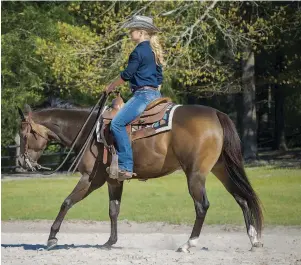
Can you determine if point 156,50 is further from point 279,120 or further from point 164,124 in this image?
point 279,120

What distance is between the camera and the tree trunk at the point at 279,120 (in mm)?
32594

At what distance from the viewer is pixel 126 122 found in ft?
32.9

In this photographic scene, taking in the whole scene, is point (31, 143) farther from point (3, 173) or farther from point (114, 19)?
point (3, 173)

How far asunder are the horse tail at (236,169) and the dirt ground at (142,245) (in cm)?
51

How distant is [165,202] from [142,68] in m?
8.05

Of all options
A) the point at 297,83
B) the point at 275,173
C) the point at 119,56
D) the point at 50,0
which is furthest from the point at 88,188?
the point at 50,0

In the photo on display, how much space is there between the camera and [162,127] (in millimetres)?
10047

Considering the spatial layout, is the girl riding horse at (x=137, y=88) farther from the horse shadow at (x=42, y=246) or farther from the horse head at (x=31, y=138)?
the horse head at (x=31, y=138)

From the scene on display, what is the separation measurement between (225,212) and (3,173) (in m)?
18.9

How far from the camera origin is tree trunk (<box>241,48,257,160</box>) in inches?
1172

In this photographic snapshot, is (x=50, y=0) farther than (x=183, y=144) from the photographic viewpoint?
Yes

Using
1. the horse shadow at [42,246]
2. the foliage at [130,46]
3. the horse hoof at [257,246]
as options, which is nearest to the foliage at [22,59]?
the foliage at [130,46]

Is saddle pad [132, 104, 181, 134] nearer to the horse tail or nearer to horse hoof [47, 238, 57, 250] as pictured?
the horse tail

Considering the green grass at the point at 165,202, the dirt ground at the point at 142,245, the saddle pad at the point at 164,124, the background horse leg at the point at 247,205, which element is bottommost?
the green grass at the point at 165,202
